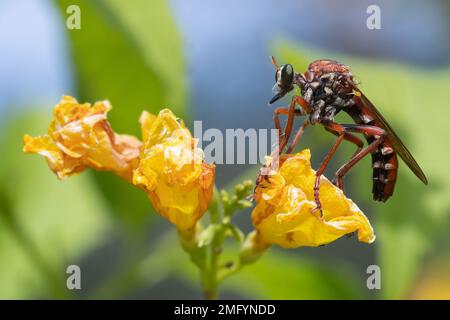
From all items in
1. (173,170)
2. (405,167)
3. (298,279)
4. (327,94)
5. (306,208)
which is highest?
(327,94)

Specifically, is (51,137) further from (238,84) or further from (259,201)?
(238,84)

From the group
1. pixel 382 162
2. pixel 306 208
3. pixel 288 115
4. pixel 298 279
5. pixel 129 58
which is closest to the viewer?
pixel 306 208

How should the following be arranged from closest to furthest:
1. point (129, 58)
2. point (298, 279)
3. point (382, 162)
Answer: point (382, 162) < point (129, 58) < point (298, 279)

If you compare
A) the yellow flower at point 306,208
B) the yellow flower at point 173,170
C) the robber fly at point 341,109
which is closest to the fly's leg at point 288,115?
the robber fly at point 341,109

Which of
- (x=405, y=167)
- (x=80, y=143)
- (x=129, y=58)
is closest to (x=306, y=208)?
(x=80, y=143)

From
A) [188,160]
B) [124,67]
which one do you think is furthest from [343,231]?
[124,67]

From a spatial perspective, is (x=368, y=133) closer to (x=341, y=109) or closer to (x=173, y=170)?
(x=341, y=109)
